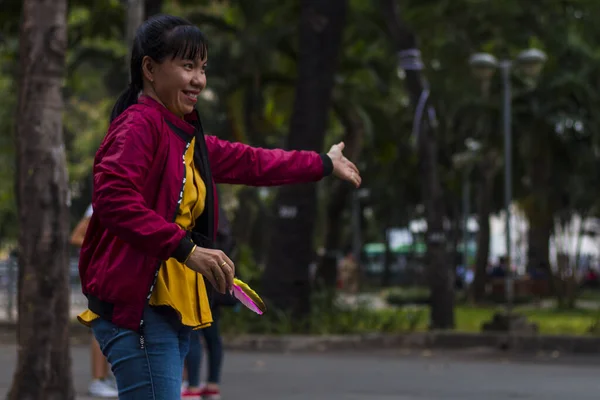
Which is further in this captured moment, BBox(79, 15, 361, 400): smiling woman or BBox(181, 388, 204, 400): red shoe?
BBox(181, 388, 204, 400): red shoe

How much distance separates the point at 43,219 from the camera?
8.61 metres

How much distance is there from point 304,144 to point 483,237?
1998 cm

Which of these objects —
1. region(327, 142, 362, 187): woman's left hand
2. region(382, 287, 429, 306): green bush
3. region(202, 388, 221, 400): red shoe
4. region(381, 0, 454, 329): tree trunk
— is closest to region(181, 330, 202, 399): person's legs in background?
region(202, 388, 221, 400): red shoe

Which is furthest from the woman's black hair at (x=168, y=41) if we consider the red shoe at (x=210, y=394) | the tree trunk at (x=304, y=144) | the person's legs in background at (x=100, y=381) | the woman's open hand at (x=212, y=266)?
the tree trunk at (x=304, y=144)

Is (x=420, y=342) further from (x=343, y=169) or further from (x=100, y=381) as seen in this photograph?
(x=343, y=169)

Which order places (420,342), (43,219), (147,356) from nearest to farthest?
(147,356)
(43,219)
(420,342)

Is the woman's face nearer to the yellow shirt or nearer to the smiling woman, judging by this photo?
the smiling woman

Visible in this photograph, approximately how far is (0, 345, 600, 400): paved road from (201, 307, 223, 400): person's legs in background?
0.85 meters

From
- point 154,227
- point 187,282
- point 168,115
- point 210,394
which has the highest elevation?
point 168,115

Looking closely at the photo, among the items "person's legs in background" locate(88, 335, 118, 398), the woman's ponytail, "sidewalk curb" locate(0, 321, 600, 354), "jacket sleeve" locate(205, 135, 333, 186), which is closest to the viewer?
the woman's ponytail

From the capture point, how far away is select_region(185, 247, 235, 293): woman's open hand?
3859 millimetres

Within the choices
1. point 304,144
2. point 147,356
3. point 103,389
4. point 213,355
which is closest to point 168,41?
point 147,356

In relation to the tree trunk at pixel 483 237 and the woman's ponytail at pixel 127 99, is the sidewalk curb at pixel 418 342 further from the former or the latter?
the tree trunk at pixel 483 237

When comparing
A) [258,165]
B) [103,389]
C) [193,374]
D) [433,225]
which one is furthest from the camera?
[433,225]
